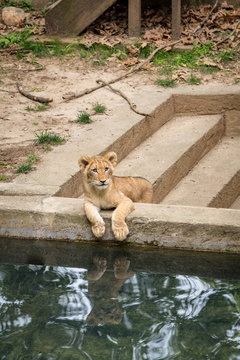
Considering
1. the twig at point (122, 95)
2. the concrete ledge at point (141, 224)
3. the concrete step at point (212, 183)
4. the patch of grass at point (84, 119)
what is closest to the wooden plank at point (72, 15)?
the twig at point (122, 95)

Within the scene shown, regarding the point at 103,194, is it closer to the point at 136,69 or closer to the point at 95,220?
the point at 95,220

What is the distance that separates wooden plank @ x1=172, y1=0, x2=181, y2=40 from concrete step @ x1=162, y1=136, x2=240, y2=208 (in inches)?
119

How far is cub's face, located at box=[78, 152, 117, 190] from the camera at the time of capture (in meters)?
6.73

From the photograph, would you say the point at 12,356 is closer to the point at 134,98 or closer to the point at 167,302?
the point at 167,302

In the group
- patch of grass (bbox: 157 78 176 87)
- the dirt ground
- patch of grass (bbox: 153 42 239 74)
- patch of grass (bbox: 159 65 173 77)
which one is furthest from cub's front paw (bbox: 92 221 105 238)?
patch of grass (bbox: 153 42 239 74)

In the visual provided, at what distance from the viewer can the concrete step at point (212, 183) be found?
888 cm

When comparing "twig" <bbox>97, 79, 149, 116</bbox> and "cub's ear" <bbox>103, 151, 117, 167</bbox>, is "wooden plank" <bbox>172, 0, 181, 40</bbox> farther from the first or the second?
"cub's ear" <bbox>103, 151, 117, 167</bbox>

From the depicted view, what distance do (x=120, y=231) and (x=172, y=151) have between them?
3027 millimetres

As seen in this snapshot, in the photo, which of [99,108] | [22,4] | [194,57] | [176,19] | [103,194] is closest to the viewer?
[103,194]

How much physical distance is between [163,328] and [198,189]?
3552mm

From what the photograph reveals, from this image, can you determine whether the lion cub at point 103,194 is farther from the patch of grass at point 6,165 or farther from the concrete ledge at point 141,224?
the patch of grass at point 6,165

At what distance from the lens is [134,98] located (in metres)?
10.9

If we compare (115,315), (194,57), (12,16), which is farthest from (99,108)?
(115,315)

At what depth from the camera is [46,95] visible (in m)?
11.1
